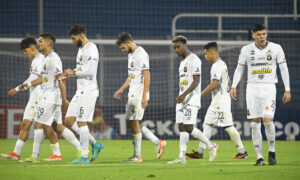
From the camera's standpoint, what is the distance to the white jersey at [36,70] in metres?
9.33

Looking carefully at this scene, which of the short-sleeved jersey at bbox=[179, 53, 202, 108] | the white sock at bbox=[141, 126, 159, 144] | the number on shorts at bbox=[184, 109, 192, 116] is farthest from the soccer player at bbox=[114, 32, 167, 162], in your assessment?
the number on shorts at bbox=[184, 109, 192, 116]

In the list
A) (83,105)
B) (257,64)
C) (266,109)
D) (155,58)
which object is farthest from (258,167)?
(155,58)

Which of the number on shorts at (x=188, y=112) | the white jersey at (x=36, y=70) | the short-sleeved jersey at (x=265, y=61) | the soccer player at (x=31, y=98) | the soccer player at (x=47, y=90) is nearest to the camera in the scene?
the short-sleeved jersey at (x=265, y=61)

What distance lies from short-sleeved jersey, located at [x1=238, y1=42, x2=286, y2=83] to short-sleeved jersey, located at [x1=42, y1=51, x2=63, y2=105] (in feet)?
9.58

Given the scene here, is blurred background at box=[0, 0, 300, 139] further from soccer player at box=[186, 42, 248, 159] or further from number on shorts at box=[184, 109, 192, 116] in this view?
number on shorts at box=[184, 109, 192, 116]

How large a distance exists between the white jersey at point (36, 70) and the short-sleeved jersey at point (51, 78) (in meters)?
0.19

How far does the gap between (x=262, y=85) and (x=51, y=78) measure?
321 centimetres

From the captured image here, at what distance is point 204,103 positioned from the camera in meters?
16.9

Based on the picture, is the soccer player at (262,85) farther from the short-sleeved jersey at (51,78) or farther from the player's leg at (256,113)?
the short-sleeved jersey at (51,78)

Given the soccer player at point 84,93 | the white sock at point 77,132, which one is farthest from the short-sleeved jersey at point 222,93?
the soccer player at point 84,93

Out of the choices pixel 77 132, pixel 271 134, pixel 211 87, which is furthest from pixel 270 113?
pixel 77 132

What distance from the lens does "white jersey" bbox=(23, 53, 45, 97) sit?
9.33m

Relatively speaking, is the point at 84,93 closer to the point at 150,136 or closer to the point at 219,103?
the point at 150,136

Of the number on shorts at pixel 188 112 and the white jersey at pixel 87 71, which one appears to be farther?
the number on shorts at pixel 188 112
